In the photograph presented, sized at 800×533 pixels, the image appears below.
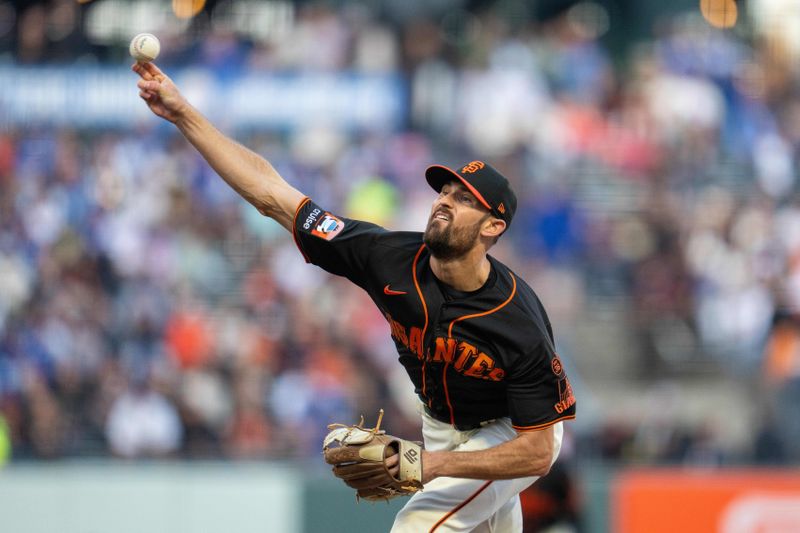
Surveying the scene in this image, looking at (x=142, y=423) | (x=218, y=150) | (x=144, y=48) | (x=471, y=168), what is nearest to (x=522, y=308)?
(x=471, y=168)

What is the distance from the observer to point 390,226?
12.8 metres

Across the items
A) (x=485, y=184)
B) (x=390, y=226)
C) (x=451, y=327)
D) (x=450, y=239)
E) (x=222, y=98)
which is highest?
(x=222, y=98)

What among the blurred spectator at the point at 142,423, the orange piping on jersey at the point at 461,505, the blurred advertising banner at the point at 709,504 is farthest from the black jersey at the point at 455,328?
the blurred spectator at the point at 142,423

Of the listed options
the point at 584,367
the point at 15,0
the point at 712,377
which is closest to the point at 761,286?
the point at 712,377

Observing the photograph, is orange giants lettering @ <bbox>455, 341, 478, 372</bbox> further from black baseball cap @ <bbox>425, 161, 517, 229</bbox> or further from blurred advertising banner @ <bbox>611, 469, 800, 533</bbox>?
blurred advertising banner @ <bbox>611, 469, 800, 533</bbox>

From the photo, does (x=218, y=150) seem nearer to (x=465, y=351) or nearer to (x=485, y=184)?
(x=485, y=184)

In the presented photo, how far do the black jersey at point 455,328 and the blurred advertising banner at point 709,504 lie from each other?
494 centimetres

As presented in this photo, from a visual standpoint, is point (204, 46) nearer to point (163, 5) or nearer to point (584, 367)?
point (163, 5)

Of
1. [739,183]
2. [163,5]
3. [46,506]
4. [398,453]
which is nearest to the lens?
[398,453]

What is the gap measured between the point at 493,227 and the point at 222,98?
927cm

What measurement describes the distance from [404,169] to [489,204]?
8268 mm

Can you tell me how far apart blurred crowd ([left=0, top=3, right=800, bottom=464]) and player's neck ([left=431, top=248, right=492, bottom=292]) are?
5368mm

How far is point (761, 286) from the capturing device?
12031mm

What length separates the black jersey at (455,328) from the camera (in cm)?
505
